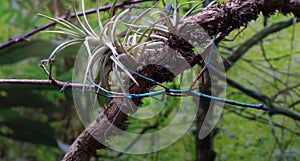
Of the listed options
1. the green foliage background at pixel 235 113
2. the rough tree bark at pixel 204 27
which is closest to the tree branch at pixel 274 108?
the green foliage background at pixel 235 113

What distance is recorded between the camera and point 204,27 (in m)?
0.31

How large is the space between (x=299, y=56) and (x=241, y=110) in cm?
24

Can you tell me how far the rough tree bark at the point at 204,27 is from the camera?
0.93 ft

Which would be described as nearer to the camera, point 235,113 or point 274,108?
point 274,108

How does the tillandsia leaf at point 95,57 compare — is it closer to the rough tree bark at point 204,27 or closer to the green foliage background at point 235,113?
the rough tree bark at point 204,27

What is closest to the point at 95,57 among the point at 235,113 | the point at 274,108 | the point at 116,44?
the point at 116,44

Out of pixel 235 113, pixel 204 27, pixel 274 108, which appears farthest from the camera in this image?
pixel 235 113

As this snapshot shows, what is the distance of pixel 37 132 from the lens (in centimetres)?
106

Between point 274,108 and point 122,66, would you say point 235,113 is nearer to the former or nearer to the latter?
point 274,108

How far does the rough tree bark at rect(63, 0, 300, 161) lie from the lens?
285 mm

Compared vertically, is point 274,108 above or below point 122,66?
below

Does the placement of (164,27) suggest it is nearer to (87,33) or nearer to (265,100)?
(87,33)

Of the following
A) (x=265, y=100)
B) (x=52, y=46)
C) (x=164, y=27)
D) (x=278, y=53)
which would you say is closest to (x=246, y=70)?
(x=278, y=53)

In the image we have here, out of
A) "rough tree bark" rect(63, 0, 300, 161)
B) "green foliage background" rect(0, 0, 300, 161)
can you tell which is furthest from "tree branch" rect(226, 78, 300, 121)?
"rough tree bark" rect(63, 0, 300, 161)
